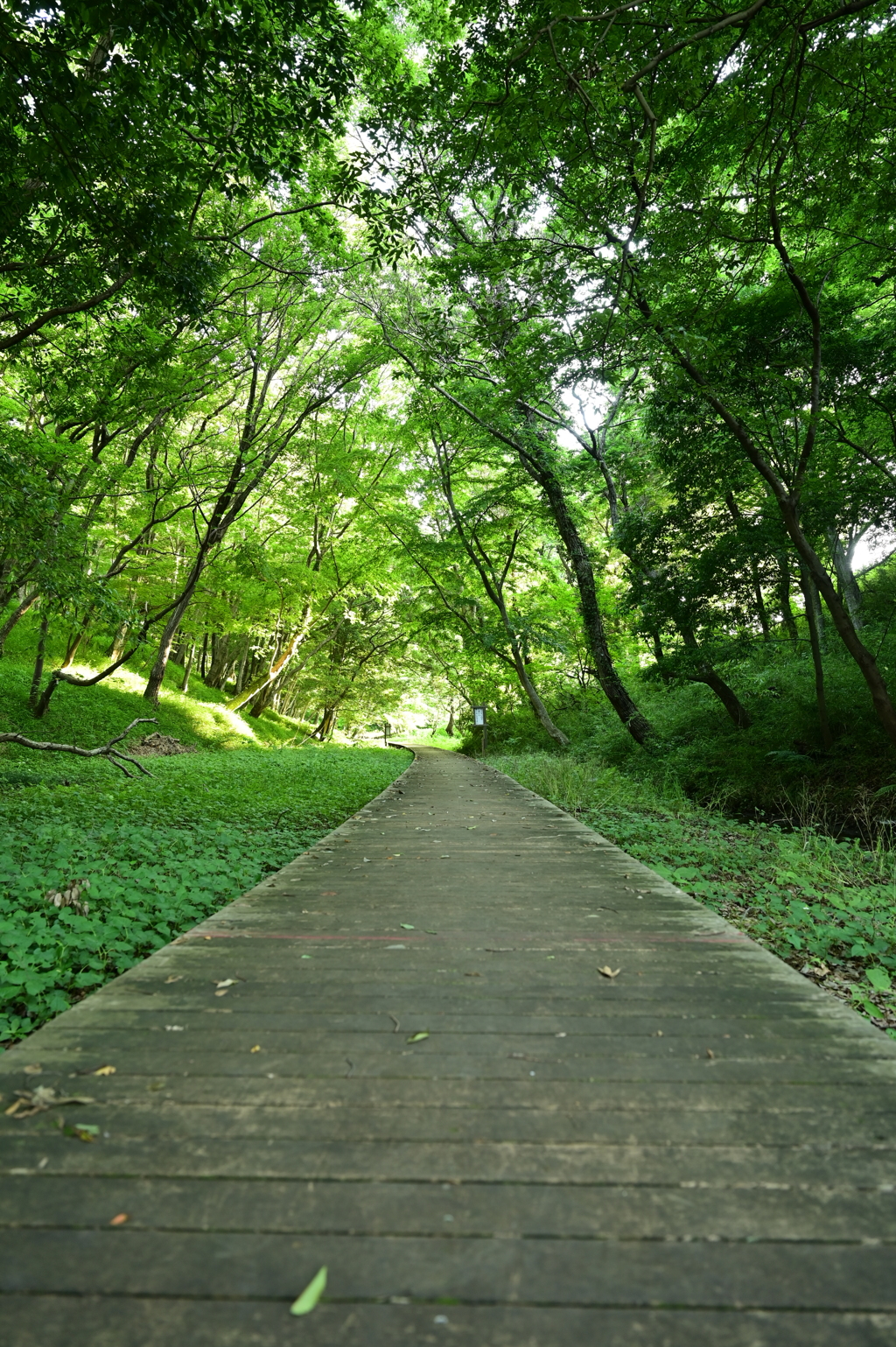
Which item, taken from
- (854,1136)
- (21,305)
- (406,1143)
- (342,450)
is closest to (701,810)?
(854,1136)

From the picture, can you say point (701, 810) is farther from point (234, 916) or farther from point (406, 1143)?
point (406, 1143)

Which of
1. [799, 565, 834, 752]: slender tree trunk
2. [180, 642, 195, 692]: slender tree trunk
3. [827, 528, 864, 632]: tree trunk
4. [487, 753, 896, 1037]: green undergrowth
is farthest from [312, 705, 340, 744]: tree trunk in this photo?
[799, 565, 834, 752]: slender tree trunk

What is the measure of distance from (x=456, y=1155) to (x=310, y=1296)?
475 mm

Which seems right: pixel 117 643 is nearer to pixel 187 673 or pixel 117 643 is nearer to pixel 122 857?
pixel 187 673

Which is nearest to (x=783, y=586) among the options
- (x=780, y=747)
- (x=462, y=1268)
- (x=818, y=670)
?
(x=818, y=670)

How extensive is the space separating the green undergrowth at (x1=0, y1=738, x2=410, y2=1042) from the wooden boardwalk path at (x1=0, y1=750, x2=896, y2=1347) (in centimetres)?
48

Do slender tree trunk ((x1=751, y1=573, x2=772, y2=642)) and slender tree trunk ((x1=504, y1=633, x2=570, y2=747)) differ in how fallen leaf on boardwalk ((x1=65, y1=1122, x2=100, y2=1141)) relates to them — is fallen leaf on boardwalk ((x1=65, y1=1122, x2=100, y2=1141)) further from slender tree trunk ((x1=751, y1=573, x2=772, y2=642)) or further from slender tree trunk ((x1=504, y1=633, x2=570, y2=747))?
slender tree trunk ((x1=504, y1=633, x2=570, y2=747))

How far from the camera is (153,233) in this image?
5250 millimetres

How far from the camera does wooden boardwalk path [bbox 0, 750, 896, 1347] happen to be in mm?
1114

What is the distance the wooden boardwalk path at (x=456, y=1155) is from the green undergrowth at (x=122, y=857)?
48cm

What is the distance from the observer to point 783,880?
4.96m

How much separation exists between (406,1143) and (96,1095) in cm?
88

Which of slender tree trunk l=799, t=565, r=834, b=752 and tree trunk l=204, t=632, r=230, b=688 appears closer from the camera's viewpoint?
slender tree trunk l=799, t=565, r=834, b=752

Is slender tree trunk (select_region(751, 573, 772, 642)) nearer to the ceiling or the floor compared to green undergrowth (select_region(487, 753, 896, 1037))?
nearer to the ceiling
